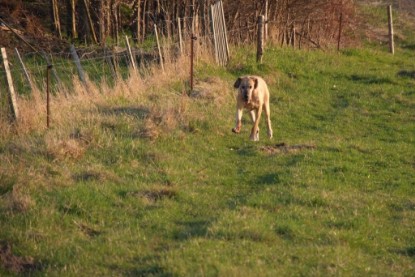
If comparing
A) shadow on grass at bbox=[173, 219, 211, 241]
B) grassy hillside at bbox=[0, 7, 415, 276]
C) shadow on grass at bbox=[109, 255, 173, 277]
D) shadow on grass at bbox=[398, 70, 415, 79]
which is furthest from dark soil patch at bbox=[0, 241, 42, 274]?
shadow on grass at bbox=[398, 70, 415, 79]

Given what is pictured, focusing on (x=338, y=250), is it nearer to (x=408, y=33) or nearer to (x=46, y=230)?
(x=46, y=230)

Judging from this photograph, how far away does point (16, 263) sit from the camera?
6.83 meters

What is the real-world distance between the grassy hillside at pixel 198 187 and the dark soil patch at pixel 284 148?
34 mm

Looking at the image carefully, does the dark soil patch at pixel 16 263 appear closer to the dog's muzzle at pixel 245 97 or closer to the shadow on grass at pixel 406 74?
the dog's muzzle at pixel 245 97

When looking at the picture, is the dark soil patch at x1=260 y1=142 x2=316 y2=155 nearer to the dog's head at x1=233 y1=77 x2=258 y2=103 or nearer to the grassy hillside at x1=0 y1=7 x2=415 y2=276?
the grassy hillside at x1=0 y1=7 x2=415 y2=276

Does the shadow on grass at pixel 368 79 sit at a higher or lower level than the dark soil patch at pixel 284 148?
lower

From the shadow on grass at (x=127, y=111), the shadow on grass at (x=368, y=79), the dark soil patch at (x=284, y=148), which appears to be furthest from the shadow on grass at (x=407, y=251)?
the shadow on grass at (x=368, y=79)

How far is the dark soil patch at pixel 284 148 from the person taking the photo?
11.9 m

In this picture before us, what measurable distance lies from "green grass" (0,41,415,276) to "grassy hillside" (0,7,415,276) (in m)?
0.02

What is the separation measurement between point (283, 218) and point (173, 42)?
36.3 ft

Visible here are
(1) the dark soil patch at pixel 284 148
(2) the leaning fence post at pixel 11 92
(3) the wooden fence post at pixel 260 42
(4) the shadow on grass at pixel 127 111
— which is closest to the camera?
(2) the leaning fence post at pixel 11 92

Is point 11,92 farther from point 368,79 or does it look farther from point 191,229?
point 368,79

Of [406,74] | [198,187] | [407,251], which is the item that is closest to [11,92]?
[198,187]

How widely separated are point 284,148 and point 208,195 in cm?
327
